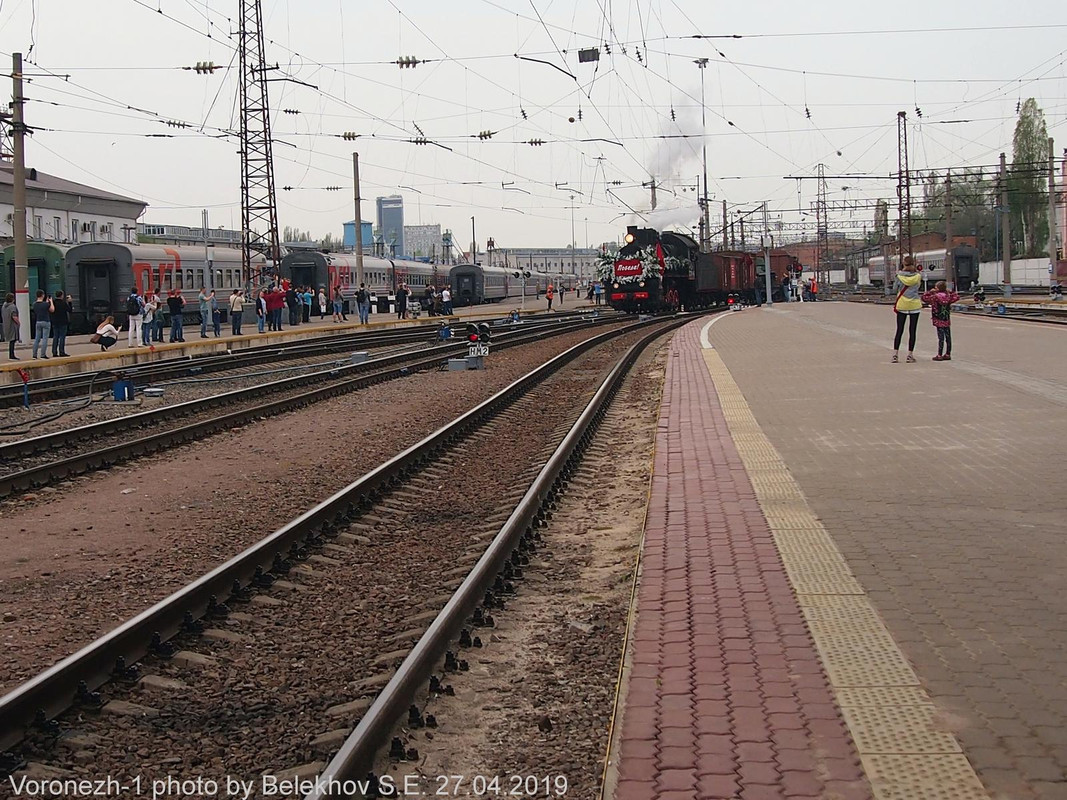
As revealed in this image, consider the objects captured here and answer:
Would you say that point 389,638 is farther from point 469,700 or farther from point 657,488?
point 657,488

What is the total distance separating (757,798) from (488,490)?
6487mm

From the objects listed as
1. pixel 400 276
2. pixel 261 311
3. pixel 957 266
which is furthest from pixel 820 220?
pixel 261 311

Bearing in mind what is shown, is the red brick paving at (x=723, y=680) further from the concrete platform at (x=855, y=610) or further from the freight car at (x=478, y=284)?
the freight car at (x=478, y=284)

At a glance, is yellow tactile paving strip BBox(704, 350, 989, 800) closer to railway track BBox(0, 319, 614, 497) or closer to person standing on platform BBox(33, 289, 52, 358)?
railway track BBox(0, 319, 614, 497)

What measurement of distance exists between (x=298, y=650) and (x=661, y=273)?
41.9m

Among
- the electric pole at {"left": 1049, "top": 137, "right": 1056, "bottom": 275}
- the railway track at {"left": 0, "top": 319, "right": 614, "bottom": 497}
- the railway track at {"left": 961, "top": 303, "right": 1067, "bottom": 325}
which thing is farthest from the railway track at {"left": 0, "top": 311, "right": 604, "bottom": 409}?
the electric pole at {"left": 1049, "top": 137, "right": 1056, "bottom": 275}

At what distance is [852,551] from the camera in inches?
256

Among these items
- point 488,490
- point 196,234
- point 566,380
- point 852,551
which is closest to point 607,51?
point 566,380

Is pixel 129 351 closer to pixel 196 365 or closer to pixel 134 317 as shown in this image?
pixel 134 317

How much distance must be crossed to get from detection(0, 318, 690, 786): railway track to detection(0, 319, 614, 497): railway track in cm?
334

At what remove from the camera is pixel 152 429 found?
14.3 m

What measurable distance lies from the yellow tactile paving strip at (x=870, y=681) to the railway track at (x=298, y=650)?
1628 mm

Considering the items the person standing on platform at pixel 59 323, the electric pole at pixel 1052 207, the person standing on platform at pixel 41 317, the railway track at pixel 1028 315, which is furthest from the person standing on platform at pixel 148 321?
the electric pole at pixel 1052 207

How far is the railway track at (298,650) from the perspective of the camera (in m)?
4.27
